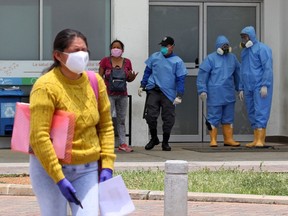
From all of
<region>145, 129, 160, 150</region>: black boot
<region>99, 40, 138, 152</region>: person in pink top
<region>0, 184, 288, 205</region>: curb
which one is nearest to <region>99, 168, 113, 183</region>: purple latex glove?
<region>0, 184, 288, 205</region>: curb

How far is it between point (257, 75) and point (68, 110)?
11.1 metres

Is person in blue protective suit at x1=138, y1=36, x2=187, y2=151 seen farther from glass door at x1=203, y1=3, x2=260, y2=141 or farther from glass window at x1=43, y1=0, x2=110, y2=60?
glass door at x1=203, y1=3, x2=260, y2=141

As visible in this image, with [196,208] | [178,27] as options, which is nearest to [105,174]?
[196,208]

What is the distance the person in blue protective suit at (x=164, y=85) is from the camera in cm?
1537

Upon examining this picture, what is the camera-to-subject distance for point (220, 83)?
16344 millimetres

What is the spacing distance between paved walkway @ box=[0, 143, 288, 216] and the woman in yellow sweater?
11.5 feet

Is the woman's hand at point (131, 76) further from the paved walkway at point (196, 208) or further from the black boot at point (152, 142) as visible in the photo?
the paved walkway at point (196, 208)

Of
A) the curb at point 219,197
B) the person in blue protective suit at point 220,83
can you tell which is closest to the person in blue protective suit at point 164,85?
the person in blue protective suit at point 220,83

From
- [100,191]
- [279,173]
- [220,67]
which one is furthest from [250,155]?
[100,191]

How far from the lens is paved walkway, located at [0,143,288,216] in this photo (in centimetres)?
897

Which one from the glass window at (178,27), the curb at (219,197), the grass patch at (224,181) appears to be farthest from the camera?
the glass window at (178,27)

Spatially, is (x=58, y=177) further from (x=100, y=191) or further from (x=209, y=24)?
(x=209, y=24)

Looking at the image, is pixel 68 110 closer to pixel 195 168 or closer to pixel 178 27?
pixel 195 168

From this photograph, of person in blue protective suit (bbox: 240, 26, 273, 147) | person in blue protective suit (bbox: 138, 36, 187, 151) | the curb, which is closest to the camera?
the curb
